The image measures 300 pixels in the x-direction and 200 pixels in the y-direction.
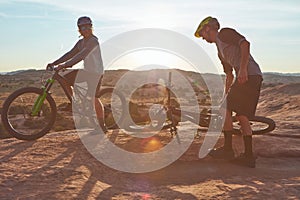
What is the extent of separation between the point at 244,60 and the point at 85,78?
8.60 ft

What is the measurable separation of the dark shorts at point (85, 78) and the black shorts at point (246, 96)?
2.21 m

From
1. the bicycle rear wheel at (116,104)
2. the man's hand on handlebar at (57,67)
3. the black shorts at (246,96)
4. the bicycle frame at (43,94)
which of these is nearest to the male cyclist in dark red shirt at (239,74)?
the black shorts at (246,96)

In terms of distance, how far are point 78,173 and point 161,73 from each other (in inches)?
105

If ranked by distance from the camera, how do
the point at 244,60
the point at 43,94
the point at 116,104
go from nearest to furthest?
the point at 244,60, the point at 43,94, the point at 116,104

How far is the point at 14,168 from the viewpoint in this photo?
474 centimetres

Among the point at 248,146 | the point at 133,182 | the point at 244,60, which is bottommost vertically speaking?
the point at 133,182

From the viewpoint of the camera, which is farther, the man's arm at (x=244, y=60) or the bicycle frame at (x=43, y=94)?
the bicycle frame at (x=43, y=94)

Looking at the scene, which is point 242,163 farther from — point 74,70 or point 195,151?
point 74,70

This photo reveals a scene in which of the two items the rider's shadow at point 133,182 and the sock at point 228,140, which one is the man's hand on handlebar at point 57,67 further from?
the sock at point 228,140

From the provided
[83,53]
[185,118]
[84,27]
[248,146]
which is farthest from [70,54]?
[248,146]

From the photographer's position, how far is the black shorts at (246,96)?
5.43 m

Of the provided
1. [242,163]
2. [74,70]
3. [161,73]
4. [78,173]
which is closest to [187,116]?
[161,73]

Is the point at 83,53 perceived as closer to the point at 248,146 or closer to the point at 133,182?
the point at 133,182

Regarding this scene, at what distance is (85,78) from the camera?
659 cm
